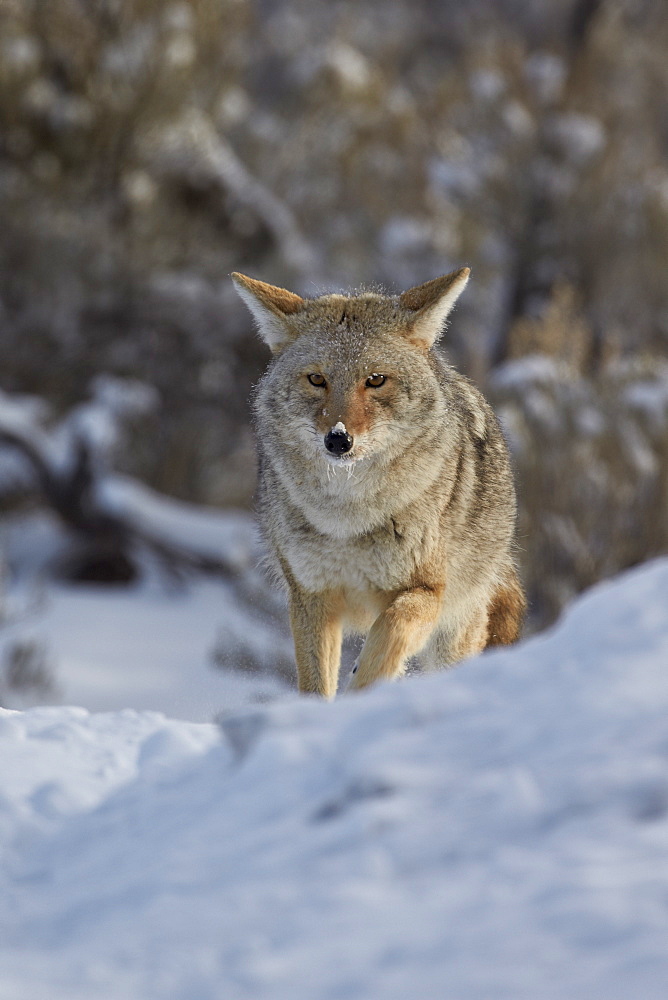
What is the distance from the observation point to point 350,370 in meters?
3.55

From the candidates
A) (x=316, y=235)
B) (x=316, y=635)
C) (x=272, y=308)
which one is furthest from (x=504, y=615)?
(x=316, y=235)

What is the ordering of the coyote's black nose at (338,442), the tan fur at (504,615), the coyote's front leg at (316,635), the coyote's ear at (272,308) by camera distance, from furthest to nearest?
the tan fur at (504,615), the coyote's ear at (272,308), the coyote's front leg at (316,635), the coyote's black nose at (338,442)

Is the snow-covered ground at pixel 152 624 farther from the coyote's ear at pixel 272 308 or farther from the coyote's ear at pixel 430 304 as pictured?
the coyote's ear at pixel 430 304

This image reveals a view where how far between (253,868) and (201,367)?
1299 centimetres

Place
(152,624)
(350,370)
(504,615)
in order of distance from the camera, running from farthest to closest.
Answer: (152,624), (504,615), (350,370)

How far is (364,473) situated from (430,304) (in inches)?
23.8

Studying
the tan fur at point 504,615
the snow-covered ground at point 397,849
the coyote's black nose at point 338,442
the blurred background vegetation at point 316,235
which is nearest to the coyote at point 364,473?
the coyote's black nose at point 338,442

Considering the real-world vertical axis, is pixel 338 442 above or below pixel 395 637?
above

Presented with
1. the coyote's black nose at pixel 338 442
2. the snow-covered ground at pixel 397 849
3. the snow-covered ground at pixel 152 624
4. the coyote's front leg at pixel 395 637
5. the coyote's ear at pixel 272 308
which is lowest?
the snow-covered ground at pixel 397 849

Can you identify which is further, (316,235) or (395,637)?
(316,235)

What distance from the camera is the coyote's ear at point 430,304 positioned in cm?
378

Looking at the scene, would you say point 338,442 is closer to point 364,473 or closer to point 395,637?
point 364,473

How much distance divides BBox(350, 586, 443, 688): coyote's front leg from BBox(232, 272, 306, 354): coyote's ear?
96 cm

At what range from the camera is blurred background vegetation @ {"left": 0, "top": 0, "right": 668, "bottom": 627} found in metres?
8.78
